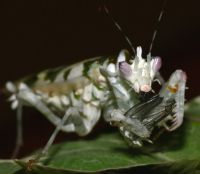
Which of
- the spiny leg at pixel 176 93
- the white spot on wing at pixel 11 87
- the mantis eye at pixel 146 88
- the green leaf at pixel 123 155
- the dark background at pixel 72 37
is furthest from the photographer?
the dark background at pixel 72 37

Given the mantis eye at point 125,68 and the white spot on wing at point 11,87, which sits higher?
the white spot on wing at point 11,87

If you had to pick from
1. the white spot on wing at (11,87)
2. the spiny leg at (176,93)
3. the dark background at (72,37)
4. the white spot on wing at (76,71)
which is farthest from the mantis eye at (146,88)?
the dark background at (72,37)

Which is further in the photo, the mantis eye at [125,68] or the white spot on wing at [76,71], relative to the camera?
the white spot on wing at [76,71]

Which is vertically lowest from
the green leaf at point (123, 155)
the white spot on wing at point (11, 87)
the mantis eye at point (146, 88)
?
the green leaf at point (123, 155)

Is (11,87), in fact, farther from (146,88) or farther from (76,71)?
(146,88)

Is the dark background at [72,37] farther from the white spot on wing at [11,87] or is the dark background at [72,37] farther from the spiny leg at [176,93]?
the spiny leg at [176,93]

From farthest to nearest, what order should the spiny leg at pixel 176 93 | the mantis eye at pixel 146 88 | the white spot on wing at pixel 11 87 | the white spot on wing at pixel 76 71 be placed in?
the white spot on wing at pixel 11 87, the white spot on wing at pixel 76 71, the spiny leg at pixel 176 93, the mantis eye at pixel 146 88

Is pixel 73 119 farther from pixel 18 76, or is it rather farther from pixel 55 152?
pixel 18 76

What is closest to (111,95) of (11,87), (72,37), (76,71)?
(76,71)

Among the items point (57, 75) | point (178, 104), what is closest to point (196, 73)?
point (57, 75)
